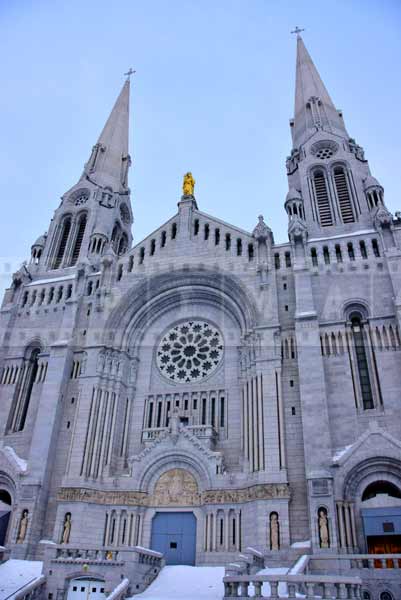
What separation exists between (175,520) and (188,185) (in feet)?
70.8

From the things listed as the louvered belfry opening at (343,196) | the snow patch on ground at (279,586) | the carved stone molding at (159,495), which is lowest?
the snow patch on ground at (279,586)

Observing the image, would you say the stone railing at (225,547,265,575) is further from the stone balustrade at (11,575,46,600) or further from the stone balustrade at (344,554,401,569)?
the stone balustrade at (11,575,46,600)

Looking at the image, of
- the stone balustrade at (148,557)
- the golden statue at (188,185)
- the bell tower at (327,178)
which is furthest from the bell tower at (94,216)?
the stone balustrade at (148,557)

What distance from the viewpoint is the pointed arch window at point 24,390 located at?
26.7 metres

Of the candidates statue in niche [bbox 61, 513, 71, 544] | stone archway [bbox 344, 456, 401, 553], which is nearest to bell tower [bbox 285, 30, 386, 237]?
stone archway [bbox 344, 456, 401, 553]

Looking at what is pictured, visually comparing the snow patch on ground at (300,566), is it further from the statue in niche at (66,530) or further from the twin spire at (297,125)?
the twin spire at (297,125)

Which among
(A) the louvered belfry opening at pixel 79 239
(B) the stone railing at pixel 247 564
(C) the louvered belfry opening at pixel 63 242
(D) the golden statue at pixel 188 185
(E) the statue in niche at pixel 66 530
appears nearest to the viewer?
(B) the stone railing at pixel 247 564

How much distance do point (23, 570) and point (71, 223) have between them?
2415cm

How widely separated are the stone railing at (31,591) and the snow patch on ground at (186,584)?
376cm

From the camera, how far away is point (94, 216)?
35.3m

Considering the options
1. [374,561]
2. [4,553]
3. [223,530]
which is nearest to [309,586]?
[374,561]

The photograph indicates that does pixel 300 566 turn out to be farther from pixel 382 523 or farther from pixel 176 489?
pixel 176 489

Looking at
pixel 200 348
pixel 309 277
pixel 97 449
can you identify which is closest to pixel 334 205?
pixel 309 277

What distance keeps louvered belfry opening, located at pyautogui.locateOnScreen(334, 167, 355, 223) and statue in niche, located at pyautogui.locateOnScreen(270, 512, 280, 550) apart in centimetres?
1774
